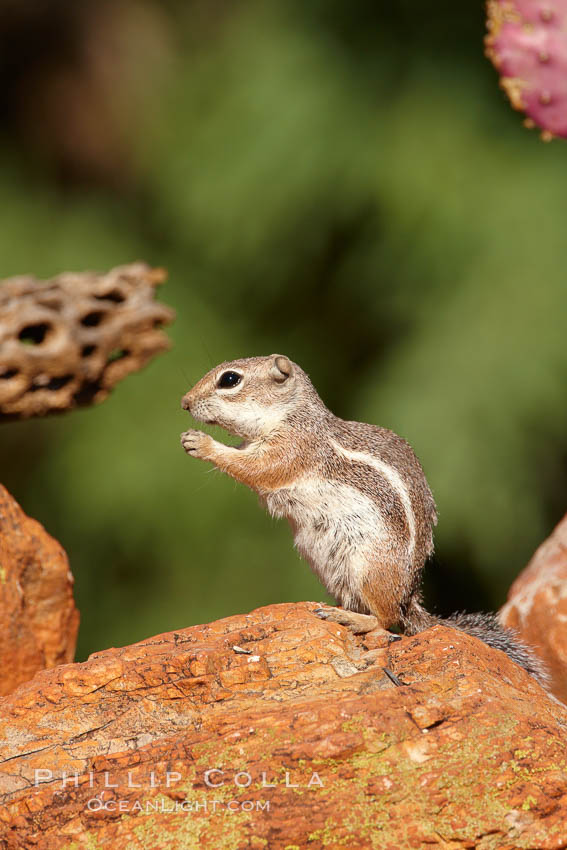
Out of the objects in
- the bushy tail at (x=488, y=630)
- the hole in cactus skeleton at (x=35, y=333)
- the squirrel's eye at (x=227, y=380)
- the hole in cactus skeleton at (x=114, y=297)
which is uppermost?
the hole in cactus skeleton at (x=114, y=297)

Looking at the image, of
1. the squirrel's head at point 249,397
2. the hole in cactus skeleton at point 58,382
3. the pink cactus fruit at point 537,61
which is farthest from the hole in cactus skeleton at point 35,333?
the pink cactus fruit at point 537,61

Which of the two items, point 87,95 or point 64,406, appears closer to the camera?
point 64,406

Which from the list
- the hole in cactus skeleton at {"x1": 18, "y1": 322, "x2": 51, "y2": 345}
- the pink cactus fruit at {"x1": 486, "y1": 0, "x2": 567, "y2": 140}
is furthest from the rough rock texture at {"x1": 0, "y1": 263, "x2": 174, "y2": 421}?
the pink cactus fruit at {"x1": 486, "y1": 0, "x2": 567, "y2": 140}

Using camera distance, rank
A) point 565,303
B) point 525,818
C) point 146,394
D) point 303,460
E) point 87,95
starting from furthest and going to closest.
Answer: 1. point 87,95
2. point 146,394
3. point 565,303
4. point 303,460
5. point 525,818

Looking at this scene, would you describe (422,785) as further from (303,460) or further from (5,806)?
(303,460)

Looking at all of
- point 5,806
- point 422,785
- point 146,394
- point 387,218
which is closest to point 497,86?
point 387,218

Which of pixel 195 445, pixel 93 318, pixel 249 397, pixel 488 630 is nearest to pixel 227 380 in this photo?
pixel 249 397

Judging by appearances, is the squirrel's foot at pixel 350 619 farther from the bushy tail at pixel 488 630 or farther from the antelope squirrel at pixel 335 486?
the bushy tail at pixel 488 630

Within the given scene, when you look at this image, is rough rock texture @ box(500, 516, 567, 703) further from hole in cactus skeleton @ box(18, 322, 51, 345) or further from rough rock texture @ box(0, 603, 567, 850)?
Result: hole in cactus skeleton @ box(18, 322, 51, 345)

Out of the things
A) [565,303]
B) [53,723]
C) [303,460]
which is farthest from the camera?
[565,303]
